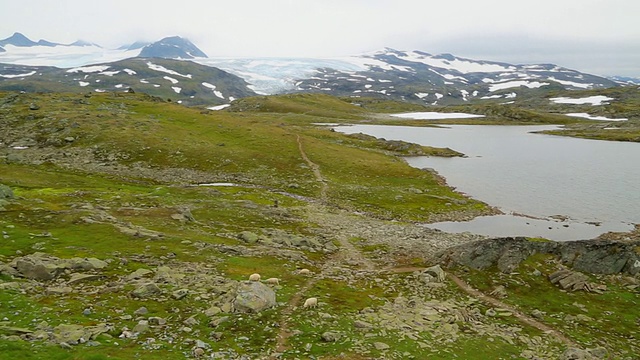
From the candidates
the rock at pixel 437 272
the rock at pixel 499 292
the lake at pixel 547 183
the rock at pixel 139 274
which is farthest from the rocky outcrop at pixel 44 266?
the lake at pixel 547 183

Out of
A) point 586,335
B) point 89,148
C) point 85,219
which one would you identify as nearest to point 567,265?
point 586,335

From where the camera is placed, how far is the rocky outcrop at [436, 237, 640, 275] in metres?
37.2

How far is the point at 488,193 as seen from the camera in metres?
87.7

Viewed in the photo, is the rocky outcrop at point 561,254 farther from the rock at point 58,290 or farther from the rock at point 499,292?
the rock at point 58,290

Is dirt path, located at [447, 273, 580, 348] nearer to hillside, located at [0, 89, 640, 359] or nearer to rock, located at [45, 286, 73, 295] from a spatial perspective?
hillside, located at [0, 89, 640, 359]

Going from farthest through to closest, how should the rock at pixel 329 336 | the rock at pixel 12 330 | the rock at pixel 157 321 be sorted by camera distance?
the rock at pixel 329 336
the rock at pixel 157 321
the rock at pixel 12 330

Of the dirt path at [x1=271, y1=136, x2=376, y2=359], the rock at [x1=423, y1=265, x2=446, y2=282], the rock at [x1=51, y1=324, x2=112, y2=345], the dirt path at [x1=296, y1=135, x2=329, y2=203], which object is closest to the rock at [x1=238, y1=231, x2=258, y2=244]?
the dirt path at [x1=271, y1=136, x2=376, y2=359]

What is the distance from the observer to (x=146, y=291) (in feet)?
87.1

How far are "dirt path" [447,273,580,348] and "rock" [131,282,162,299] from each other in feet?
79.0

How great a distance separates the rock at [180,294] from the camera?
87.5ft

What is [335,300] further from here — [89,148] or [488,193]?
[89,148]

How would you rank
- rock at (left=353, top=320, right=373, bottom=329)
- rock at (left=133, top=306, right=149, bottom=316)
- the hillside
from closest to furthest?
the hillside → rock at (left=133, top=306, right=149, bottom=316) → rock at (left=353, top=320, right=373, bottom=329)

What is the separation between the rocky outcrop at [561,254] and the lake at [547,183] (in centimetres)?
2406

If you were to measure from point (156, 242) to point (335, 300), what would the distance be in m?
18.5
